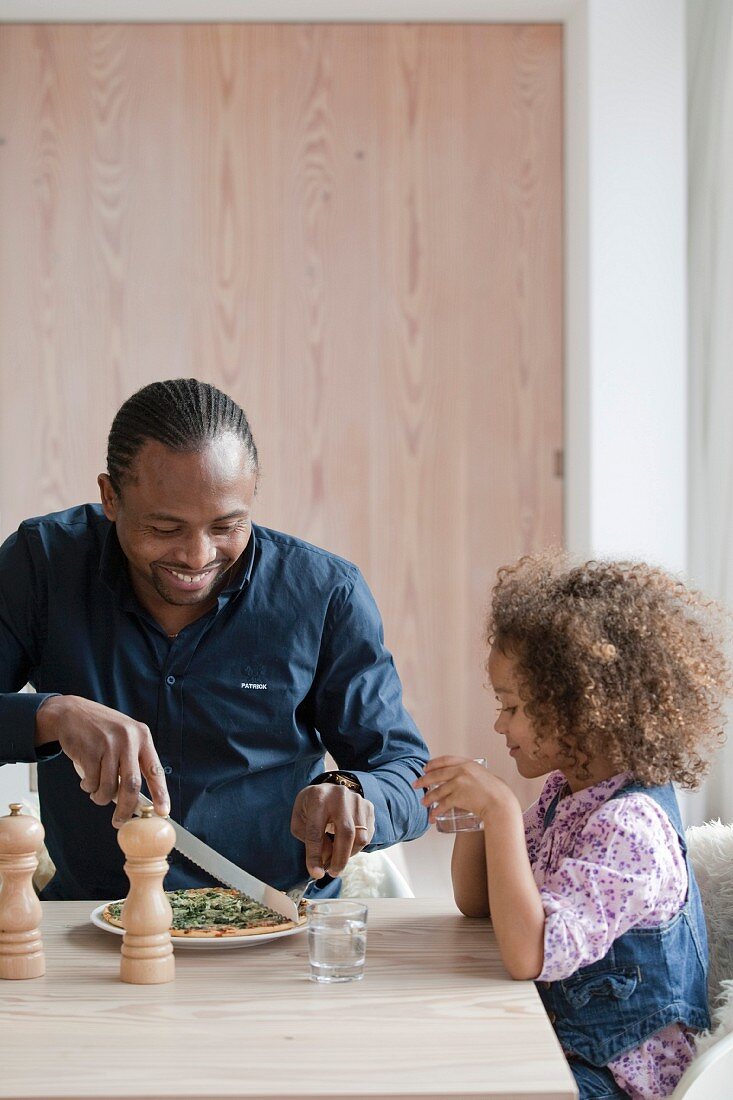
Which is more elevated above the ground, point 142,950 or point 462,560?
point 462,560

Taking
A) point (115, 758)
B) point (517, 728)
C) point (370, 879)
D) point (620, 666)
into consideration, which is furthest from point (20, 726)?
point (370, 879)

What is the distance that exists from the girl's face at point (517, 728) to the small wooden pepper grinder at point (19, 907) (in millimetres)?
526

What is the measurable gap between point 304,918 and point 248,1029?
300 mm

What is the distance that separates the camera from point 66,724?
4.10ft

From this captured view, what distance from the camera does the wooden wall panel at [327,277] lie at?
2961mm

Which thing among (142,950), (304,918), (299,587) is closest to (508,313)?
(299,587)

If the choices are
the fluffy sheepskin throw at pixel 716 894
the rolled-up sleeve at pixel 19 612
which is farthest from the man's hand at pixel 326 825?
the rolled-up sleeve at pixel 19 612

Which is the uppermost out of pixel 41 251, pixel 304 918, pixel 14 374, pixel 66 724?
pixel 41 251

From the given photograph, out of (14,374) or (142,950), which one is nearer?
(142,950)

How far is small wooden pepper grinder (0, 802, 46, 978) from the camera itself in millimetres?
1121

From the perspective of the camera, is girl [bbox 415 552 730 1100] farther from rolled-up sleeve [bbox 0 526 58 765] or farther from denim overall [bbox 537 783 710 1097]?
rolled-up sleeve [bbox 0 526 58 765]

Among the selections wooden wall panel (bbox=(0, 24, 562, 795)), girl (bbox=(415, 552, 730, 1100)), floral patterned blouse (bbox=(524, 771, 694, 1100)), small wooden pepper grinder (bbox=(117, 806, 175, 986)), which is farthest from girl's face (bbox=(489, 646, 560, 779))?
wooden wall panel (bbox=(0, 24, 562, 795))

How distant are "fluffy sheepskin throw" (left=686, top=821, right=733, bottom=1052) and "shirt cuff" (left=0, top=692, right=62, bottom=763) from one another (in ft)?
2.46

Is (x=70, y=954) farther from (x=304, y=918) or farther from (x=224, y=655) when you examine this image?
(x=224, y=655)
